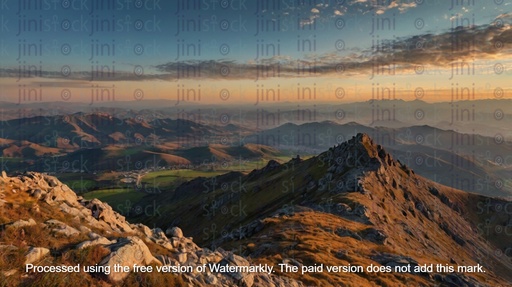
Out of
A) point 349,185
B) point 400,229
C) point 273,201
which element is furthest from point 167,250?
point 273,201

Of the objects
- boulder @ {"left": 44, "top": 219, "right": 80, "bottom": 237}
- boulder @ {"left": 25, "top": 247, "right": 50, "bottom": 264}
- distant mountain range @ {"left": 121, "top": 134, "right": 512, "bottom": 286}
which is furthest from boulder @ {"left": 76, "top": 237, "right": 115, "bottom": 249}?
distant mountain range @ {"left": 121, "top": 134, "right": 512, "bottom": 286}

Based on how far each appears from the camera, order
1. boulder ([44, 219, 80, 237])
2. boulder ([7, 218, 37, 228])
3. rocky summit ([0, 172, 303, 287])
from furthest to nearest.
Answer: boulder ([44, 219, 80, 237]), boulder ([7, 218, 37, 228]), rocky summit ([0, 172, 303, 287])

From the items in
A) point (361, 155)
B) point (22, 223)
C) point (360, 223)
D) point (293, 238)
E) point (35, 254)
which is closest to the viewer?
point (35, 254)

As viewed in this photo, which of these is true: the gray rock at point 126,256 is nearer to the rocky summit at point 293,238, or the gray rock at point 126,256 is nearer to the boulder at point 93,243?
the rocky summit at point 293,238

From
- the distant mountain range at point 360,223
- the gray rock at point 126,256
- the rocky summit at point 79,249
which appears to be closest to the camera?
the rocky summit at point 79,249

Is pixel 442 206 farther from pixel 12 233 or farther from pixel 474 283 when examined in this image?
pixel 12 233

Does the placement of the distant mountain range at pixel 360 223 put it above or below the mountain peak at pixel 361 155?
below

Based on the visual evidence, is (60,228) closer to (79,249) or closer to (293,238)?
(79,249)

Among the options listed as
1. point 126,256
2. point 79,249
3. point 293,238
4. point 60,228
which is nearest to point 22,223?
point 60,228

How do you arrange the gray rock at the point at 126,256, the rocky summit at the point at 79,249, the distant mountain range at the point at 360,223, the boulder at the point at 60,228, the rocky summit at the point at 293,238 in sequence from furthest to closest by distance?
the distant mountain range at the point at 360,223
the boulder at the point at 60,228
the rocky summit at the point at 293,238
the gray rock at the point at 126,256
the rocky summit at the point at 79,249

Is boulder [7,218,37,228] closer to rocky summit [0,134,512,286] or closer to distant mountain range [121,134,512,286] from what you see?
rocky summit [0,134,512,286]

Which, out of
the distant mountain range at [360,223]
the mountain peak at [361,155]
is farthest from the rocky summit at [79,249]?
the mountain peak at [361,155]

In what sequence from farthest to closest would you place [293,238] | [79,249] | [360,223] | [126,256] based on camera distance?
[360,223] < [293,238] < [126,256] < [79,249]

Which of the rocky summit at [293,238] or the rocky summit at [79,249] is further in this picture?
the rocky summit at [293,238]
